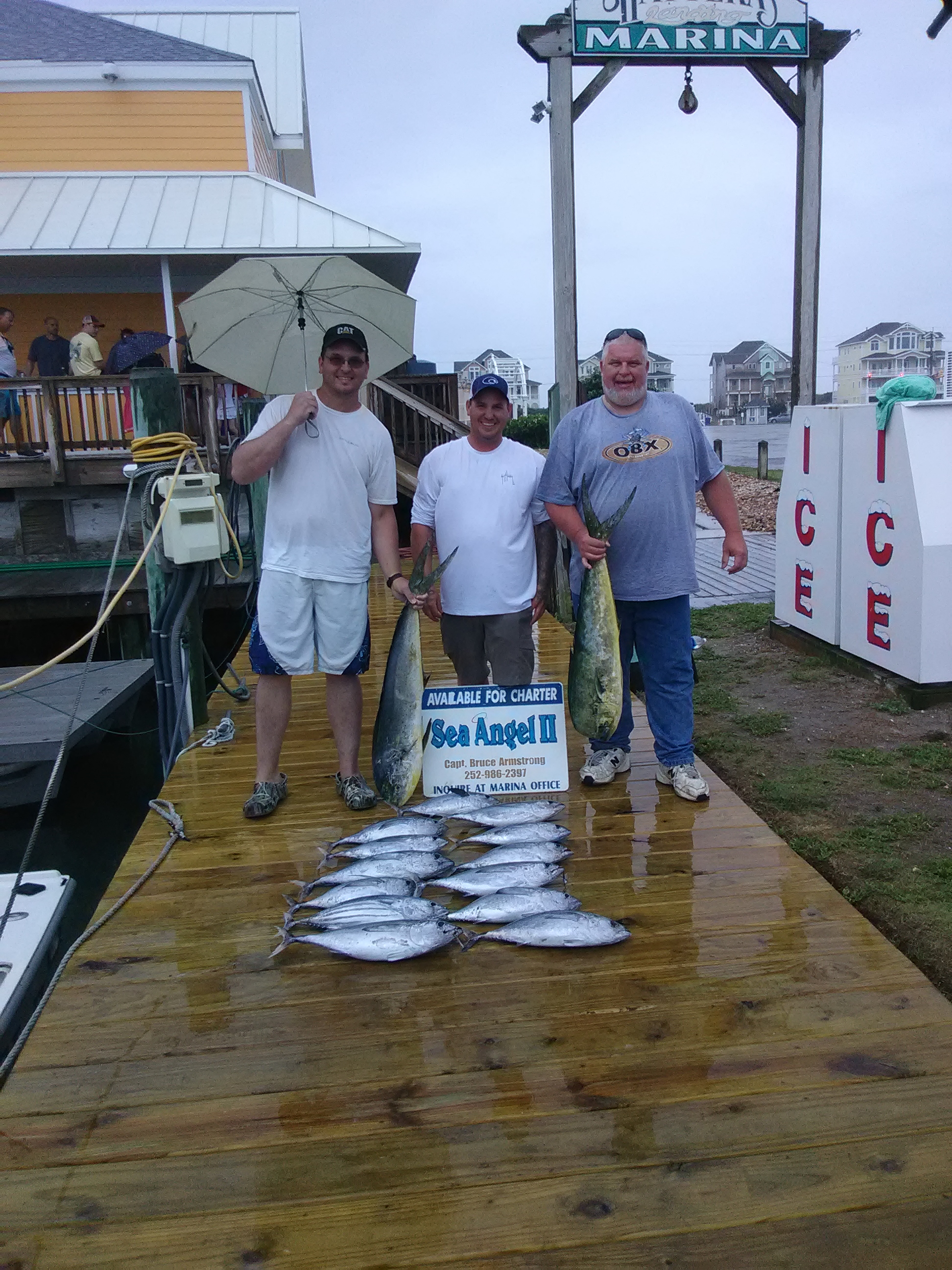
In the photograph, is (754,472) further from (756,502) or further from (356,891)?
(356,891)

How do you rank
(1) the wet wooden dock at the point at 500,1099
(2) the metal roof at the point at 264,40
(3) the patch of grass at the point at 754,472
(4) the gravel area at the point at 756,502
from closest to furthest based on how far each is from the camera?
1. (1) the wet wooden dock at the point at 500,1099
2. (4) the gravel area at the point at 756,502
3. (2) the metal roof at the point at 264,40
4. (3) the patch of grass at the point at 754,472

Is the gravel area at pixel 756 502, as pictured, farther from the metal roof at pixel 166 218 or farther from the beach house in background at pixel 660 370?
the beach house in background at pixel 660 370

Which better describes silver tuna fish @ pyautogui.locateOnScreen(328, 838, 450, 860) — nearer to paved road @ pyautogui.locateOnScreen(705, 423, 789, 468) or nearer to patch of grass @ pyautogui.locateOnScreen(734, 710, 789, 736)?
patch of grass @ pyautogui.locateOnScreen(734, 710, 789, 736)

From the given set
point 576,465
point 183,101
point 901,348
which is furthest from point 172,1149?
point 901,348

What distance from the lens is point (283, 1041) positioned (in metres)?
2.06

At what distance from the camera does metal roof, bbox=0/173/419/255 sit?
10750 mm

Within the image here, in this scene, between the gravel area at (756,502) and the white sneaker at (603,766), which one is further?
the gravel area at (756,502)

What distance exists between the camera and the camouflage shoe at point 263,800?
11.1 feet

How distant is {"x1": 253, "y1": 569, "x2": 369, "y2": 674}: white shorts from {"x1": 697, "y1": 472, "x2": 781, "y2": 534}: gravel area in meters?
8.58

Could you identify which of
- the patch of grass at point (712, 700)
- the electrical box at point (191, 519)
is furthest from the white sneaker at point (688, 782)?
the patch of grass at point (712, 700)

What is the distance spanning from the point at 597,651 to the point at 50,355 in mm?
9954

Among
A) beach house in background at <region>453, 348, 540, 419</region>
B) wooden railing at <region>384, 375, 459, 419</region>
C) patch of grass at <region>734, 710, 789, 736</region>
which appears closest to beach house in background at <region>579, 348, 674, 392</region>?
beach house in background at <region>453, 348, 540, 419</region>

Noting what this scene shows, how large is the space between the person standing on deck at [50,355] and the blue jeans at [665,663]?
9.57 metres

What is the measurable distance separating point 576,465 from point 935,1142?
7.43 ft
